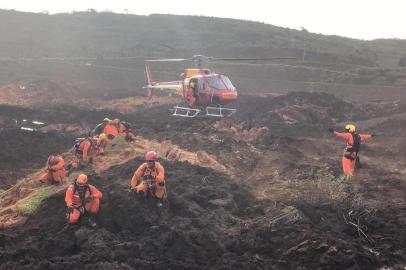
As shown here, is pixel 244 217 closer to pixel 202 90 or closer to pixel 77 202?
pixel 77 202

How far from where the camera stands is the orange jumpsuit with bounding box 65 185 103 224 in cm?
983

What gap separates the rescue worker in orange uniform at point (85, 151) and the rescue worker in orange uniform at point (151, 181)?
12.9 ft

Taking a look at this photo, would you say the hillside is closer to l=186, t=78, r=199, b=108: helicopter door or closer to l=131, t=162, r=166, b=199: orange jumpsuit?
l=186, t=78, r=199, b=108: helicopter door

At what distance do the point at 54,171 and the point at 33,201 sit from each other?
4.17 feet

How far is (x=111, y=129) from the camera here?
644 inches

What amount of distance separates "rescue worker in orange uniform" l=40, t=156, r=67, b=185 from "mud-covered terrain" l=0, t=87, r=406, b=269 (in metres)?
0.96

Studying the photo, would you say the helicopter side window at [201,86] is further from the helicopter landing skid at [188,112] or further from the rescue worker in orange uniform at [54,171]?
the rescue worker in orange uniform at [54,171]

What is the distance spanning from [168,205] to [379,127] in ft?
38.6

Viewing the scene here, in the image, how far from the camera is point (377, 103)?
25094 mm

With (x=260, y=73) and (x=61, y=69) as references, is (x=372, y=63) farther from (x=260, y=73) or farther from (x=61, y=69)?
(x=61, y=69)

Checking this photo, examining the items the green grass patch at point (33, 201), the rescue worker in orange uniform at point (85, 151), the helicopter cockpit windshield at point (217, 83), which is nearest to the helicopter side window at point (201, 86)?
the helicopter cockpit windshield at point (217, 83)

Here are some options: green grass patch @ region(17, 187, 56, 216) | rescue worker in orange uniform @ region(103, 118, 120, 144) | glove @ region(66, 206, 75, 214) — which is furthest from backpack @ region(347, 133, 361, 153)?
green grass patch @ region(17, 187, 56, 216)

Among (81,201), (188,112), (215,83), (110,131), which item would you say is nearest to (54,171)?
(81,201)

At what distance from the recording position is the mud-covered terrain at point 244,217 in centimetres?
823
